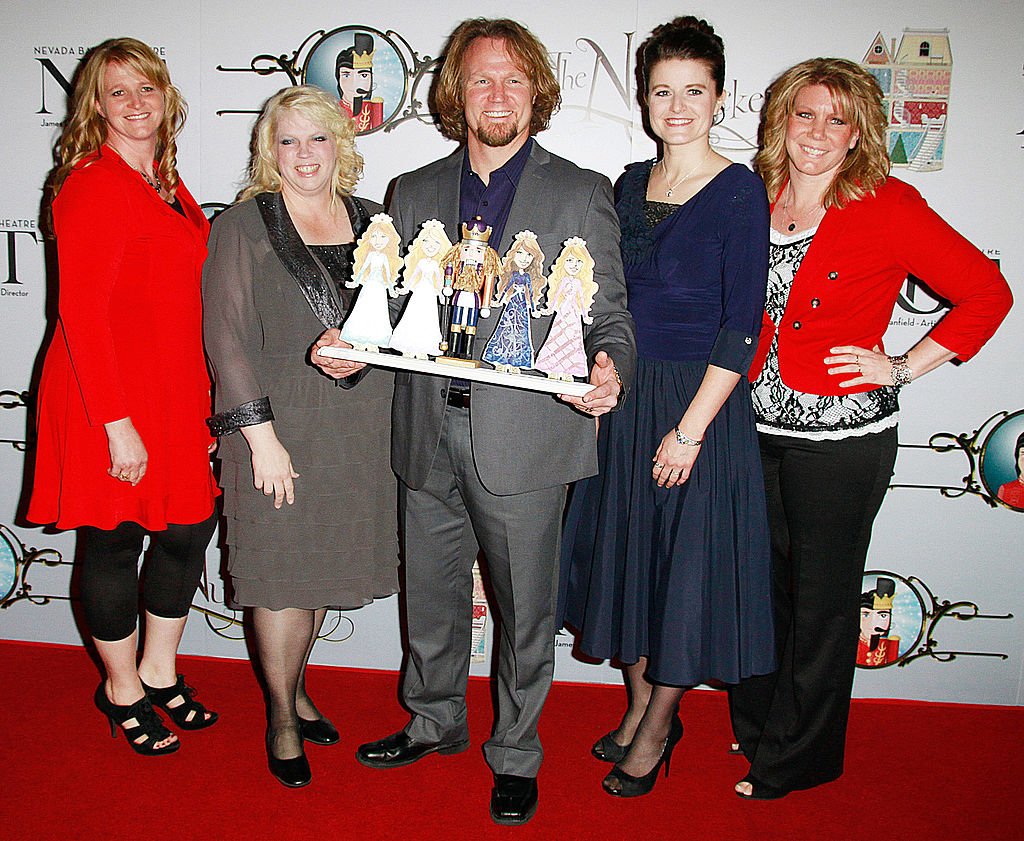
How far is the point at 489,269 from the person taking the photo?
198 cm

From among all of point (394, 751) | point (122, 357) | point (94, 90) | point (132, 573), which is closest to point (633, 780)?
point (394, 751)

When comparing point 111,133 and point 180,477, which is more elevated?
point 111,133

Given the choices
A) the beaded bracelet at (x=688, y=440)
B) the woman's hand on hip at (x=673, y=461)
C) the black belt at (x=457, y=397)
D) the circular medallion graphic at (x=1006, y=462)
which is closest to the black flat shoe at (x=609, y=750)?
the woman's hand on hip at (x=673, y=461)

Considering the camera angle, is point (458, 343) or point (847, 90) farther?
point (847, 90)

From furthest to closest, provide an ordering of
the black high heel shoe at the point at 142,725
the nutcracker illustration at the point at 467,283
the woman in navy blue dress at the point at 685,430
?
the black high heel shoe at the point at 142,725, the woman in navy blue dress at the point at 685,430, the nutcracker illustration at the point at 467,283

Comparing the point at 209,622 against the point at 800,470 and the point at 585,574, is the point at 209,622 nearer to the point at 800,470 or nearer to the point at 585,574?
the point at 585,574

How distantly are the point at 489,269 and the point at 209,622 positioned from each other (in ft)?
6.27

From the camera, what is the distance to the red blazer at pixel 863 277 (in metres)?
2.21

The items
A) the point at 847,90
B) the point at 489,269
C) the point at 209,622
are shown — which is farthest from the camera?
the point at 209,622

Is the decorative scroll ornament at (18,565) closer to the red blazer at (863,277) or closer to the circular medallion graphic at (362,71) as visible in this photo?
the circular medallion graphic at (362,71)

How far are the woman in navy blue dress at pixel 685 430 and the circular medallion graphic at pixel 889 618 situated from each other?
2.96ft

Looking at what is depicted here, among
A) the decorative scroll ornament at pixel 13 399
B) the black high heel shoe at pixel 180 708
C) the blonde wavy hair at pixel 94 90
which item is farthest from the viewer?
the decorative scroll ornament at pixel 13 399

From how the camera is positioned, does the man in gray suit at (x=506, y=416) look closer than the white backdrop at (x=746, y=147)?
Yes

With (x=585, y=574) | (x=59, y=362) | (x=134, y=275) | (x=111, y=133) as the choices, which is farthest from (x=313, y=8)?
(x=585, y=574)
